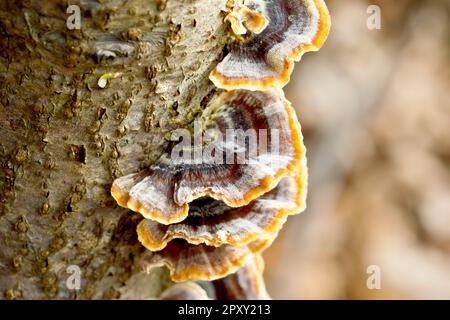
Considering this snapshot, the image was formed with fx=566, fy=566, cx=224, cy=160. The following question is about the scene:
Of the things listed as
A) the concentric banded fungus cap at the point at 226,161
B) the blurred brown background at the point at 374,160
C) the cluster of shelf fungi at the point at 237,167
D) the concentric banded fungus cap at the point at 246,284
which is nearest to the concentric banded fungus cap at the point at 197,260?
the cluster of shelf fungi at the point at 237,167

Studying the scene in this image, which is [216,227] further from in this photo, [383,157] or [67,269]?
[383,157]

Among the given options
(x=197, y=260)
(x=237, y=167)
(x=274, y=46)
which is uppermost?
(x=274, y=46)

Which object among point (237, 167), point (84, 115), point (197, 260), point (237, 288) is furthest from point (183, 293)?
point (84, 115)

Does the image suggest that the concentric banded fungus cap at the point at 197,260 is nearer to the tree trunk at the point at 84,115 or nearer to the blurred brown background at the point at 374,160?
the tree trunk at the point at 84,115

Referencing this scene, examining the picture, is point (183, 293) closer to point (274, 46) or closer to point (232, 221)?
point (232, 221)

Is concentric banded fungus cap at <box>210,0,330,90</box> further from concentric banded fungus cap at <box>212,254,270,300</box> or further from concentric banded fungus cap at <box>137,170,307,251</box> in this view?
concentric banded fungus cap at <box>212,254,270,300</box>

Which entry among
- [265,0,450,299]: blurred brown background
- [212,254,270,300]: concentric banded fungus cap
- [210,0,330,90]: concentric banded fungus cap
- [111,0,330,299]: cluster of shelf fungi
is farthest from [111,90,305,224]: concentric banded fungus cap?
[265,0,450,299]: blurred brown background
